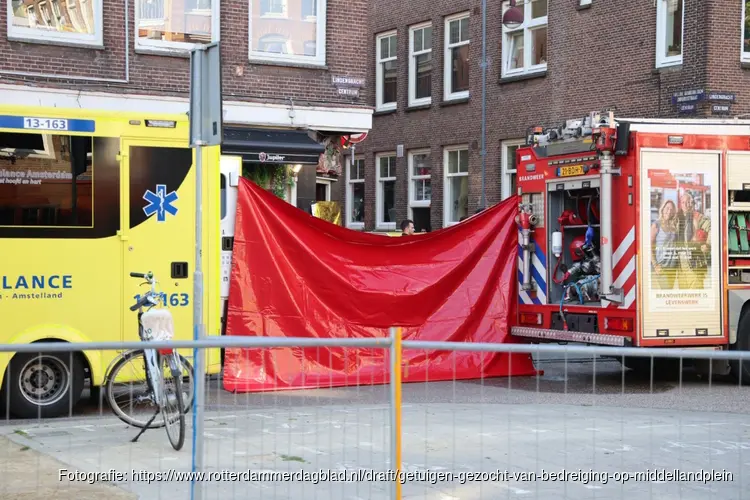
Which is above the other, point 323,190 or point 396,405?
point 323,190

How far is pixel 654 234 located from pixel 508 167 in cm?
1554

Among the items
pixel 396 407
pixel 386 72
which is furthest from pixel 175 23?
pixel 386 72

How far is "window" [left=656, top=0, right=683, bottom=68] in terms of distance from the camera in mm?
22672

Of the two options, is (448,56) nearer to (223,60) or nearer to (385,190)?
(385,190)

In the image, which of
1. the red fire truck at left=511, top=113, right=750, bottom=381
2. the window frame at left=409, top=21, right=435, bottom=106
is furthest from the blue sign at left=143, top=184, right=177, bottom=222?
the window frame at left=409, top=21, right=435, bottom=106

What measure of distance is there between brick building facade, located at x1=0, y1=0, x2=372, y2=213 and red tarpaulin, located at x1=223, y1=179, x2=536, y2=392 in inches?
208

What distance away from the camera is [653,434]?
5.13 m

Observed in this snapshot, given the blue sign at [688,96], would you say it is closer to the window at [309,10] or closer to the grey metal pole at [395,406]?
the window at [309,10]

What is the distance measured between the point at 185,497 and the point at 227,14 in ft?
44.7

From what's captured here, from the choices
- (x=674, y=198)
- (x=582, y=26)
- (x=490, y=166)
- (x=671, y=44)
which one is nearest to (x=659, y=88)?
(x=671, y=44)

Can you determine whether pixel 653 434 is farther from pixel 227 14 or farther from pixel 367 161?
pixel 367 161

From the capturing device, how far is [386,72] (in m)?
31.4

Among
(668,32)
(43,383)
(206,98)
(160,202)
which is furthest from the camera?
(668,32)

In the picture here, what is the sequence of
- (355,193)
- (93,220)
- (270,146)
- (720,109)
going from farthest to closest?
(355,193) < (720,109) < (270,146) < (93,220)
